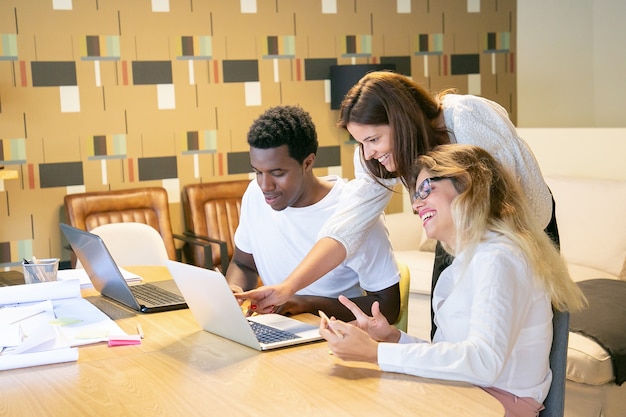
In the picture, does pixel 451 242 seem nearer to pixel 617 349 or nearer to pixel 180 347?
pixel 180 347

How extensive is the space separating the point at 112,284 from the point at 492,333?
1.29 m

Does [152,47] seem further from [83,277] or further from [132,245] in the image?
[83,277]

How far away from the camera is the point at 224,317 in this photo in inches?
76.5

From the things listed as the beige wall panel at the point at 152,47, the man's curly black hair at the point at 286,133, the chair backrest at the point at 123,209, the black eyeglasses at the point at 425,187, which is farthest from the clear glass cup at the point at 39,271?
the beige wall panel at the point at 152,47

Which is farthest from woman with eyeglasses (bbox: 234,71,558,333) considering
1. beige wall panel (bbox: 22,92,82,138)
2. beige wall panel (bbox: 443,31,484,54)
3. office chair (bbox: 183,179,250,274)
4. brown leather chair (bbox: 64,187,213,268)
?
beige wall panel (bbox: 443,31,484,54)

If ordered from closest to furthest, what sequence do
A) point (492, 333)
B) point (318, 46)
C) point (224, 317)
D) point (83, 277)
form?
1. point (492, 333)
2. point (224, 317)
3. point (83, 277)
4. point (318, 46)

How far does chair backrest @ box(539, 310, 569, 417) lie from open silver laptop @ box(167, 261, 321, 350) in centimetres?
54

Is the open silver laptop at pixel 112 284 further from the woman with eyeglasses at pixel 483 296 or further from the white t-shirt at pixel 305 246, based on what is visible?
the woman with eyeglasses at pixel 483 296

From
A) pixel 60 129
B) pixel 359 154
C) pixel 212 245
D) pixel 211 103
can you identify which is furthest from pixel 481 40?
pixel 359 154

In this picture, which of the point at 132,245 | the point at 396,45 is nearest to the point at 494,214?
the point at 132,245

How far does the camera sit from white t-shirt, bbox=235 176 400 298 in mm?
2496

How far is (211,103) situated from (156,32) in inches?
21.6

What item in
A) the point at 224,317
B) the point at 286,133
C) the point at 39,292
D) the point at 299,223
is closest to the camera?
the point at 224,317

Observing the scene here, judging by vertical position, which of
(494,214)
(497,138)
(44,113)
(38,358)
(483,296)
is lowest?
(38,358)
